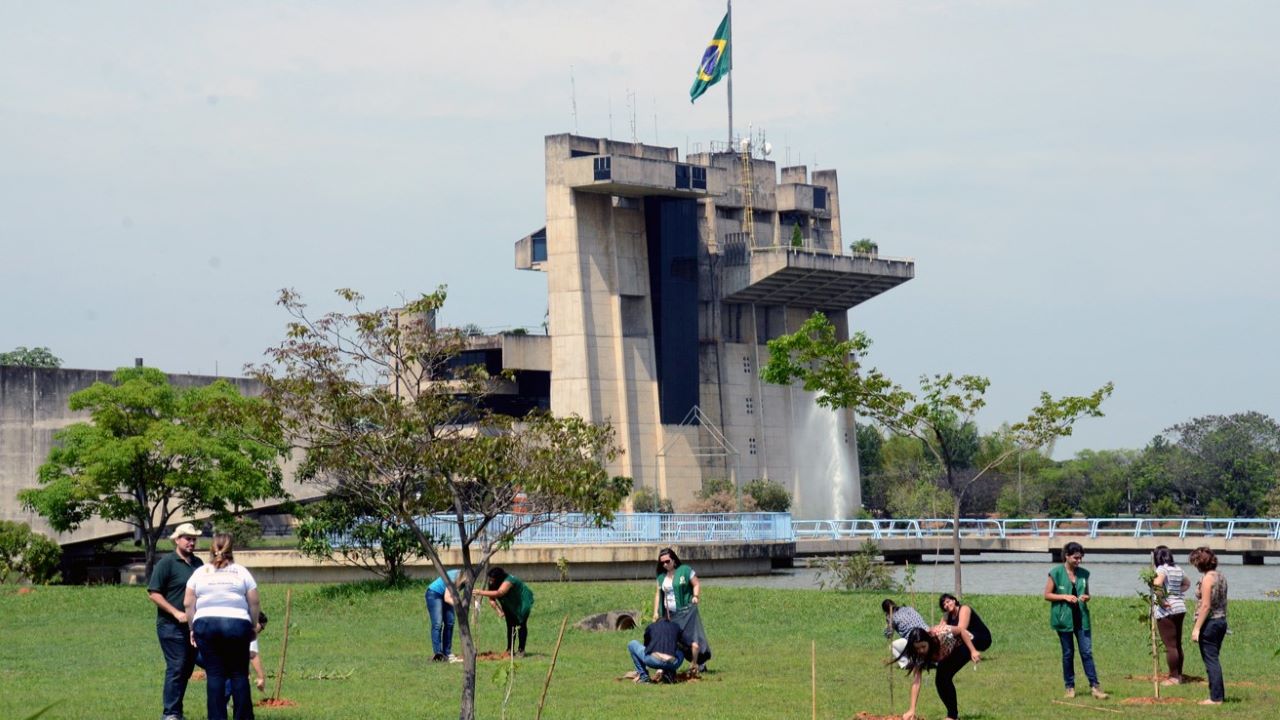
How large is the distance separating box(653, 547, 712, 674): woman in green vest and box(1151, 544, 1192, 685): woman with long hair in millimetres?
5446

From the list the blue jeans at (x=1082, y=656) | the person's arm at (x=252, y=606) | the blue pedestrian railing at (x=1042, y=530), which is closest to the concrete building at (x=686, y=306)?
the blue pedestrian railing at (x=1042, y=530)

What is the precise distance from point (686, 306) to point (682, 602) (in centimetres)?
6668

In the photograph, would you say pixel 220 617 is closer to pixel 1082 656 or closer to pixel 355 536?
pixel 1082 656

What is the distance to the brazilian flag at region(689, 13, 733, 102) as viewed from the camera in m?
82.6

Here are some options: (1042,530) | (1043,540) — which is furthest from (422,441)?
(1042,530)

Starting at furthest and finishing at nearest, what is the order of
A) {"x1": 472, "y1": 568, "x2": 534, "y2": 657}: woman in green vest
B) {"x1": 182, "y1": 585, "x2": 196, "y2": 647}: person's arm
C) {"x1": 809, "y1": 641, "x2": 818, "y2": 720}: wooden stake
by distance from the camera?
{"x1": 472, "y1": 568, "x2": 534, "y2": 657}: woman in green vest → {"x1": 809, "y1": 641, "x2": 818, "y2": 720}: wooden stake → {"x1": 182, "y1": 585, "x2": 196, "y2": 647}: person's arm

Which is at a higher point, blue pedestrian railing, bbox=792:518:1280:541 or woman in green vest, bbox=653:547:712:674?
blue pedestrian railing, bbox=792:518:1280:541

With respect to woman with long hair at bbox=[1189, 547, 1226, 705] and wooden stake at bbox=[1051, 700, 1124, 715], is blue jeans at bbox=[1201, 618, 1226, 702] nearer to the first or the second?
woman with long hair at bbox=[1189, 547, 1226, 705]

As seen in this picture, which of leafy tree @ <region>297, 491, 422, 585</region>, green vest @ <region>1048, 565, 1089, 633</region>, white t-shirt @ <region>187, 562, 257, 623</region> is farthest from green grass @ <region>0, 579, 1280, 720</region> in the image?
white t-shirt @ <region>187, 562, 257, 623</region>

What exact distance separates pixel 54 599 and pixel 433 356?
23.3 meters

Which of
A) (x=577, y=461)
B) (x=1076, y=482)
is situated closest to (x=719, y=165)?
(x=1076, y=482)

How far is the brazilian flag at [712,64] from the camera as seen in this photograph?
82562 millimetres

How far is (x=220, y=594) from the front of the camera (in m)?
14.8

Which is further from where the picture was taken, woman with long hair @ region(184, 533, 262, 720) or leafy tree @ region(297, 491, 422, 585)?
leafy tree @ region(297, 491, 422, 585)
